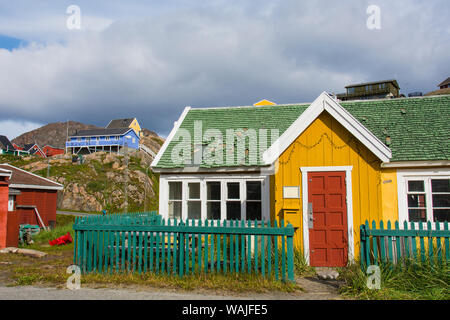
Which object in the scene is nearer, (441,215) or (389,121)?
(441,215)

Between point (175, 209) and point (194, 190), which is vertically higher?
point (194, 190)

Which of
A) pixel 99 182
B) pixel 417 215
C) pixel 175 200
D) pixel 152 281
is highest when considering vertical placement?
pixel 99 182

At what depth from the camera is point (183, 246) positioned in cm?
809

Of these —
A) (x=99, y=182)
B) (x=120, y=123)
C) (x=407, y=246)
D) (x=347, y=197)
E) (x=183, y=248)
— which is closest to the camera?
(x=407, y=246)

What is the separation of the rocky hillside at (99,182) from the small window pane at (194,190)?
28.5 metres

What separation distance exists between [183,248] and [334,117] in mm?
5311

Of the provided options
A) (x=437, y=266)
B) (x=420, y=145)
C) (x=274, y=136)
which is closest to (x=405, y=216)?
(x=420, y=145)

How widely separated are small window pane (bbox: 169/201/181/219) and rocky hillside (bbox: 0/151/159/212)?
2823cm

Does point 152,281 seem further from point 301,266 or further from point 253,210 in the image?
point 253,210

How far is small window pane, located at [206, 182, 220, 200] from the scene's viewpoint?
1252 cm

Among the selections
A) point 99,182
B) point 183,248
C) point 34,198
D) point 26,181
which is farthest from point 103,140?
point 183,248

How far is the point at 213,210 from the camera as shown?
1255cm
